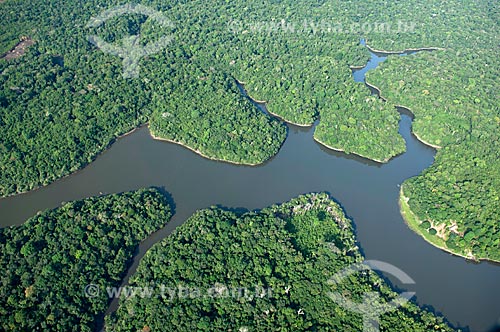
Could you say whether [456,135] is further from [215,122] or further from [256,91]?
[215,122]

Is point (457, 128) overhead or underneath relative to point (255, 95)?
overhead

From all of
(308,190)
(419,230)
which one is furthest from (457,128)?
(308,190)

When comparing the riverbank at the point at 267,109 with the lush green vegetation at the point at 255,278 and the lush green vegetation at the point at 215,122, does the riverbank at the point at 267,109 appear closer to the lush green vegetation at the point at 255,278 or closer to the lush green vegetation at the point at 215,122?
the lush green vegetation at the point at 215,122

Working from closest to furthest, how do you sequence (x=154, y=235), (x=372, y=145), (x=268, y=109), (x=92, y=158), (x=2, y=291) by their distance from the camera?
(x=2, y=291) < (x=154, y=235) < (x=92, y=158) < (x=372, y=145) < (x=268, y=109)

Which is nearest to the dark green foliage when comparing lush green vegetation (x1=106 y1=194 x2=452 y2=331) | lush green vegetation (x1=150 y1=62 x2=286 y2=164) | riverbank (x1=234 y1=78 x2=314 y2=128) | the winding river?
the winding river

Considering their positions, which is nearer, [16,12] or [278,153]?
[278,153]

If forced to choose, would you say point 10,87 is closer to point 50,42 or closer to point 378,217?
point 50,42

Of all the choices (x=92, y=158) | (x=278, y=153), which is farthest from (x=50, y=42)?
(x=278, y=153)
